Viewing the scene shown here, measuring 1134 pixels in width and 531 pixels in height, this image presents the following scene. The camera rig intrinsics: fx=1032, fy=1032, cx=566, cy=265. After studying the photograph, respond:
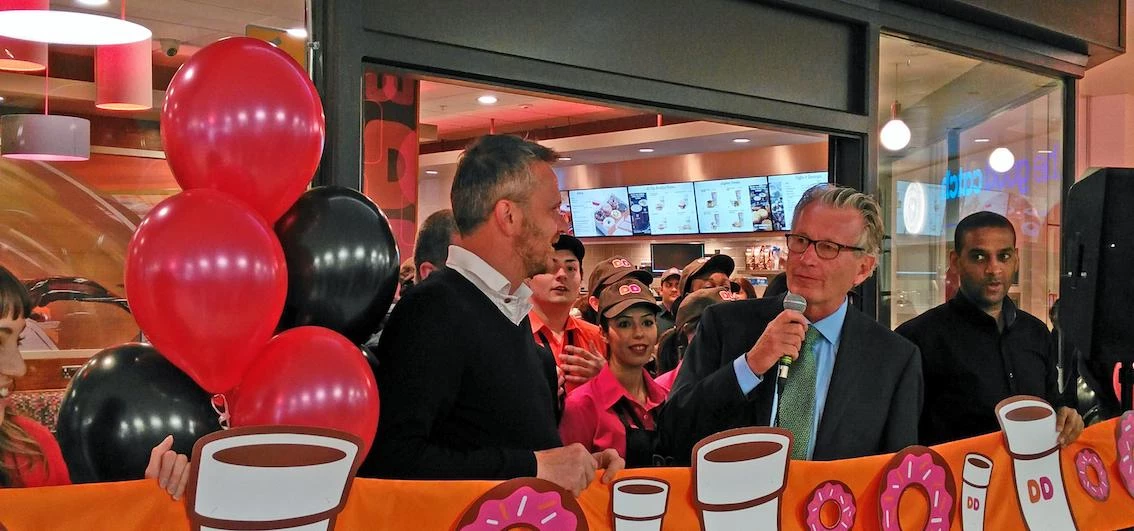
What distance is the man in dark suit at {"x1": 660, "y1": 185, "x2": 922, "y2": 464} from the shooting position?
2582 mm

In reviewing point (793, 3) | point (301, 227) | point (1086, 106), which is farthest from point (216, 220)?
point (1086, 106)

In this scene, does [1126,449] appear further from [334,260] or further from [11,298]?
[11,298]

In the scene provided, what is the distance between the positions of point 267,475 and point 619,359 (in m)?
1.63

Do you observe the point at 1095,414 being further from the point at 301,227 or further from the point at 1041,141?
the point at 301,227

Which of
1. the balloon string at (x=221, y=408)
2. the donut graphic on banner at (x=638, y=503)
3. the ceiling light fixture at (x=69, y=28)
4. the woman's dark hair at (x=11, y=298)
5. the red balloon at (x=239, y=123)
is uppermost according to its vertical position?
the ceiling light fixture at (x=69, y=28)

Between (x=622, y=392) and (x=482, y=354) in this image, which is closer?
(x=482, y=354)

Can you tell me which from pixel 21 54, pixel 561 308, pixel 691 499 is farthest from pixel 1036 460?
pixel 21 54

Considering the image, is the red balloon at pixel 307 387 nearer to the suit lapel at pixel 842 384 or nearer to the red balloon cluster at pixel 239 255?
the red balloon cluster at pixel 239 255

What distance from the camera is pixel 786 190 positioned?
9320 millimetres

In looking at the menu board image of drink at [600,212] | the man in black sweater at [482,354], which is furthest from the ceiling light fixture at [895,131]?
the menu board image of drink at [600,212]

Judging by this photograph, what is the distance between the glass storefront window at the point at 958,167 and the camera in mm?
4641

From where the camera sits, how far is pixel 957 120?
518cm

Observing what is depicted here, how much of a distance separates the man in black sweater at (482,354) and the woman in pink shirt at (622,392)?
733 mm

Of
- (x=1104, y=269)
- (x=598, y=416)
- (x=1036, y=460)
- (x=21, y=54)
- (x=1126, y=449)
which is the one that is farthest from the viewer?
(x=1104, y=269)
